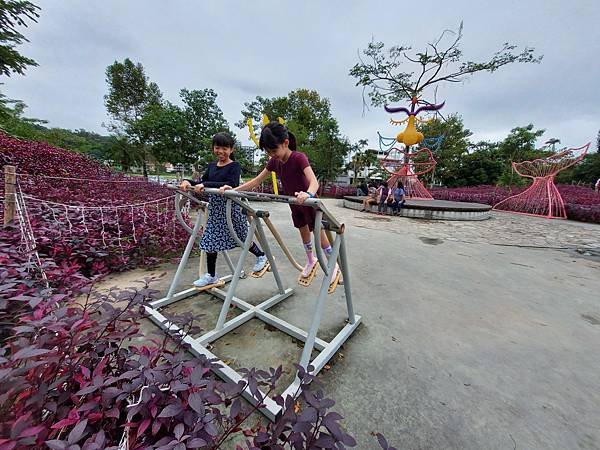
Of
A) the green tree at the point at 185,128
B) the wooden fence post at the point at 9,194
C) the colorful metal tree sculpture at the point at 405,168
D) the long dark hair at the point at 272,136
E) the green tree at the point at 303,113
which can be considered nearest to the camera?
the long dark hair at the point at 272,136

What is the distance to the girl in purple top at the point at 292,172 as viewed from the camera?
5.61 ft

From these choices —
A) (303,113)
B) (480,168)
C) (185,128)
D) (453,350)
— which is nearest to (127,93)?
(185,128)

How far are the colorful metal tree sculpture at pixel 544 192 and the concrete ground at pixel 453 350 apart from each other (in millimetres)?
7819

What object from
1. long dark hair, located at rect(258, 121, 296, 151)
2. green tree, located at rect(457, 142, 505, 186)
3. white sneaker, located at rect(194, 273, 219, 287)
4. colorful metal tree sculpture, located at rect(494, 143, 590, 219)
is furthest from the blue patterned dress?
green tree, located at rect(457, 142, 505, 186)

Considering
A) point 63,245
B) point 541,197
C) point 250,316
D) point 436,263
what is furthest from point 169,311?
point 541,197

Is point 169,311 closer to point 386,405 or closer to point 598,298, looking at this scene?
point 386,405

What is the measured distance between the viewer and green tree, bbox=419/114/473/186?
22.6m

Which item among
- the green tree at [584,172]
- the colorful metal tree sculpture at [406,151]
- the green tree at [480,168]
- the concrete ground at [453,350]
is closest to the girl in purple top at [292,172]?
the concrete ground at [453,350]

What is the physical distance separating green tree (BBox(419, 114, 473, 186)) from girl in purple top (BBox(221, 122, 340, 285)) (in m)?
24.3

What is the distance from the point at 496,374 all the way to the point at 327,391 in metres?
1.11

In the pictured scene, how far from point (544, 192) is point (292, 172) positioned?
1283cm

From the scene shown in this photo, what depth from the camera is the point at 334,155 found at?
16.5 meters

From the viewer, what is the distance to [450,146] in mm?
23422

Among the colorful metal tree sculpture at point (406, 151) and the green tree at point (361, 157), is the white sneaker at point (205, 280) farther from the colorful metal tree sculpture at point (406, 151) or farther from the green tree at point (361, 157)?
the green tree at point (361, 157)
